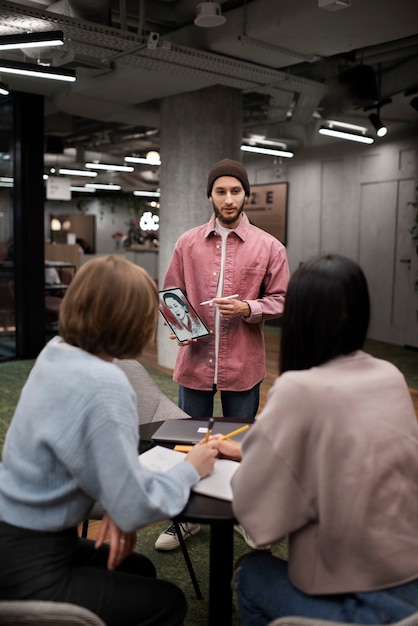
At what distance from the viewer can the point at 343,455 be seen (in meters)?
1.39

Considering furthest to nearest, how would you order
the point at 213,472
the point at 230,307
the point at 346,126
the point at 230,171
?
the point at 346,126 < the point at 230,171 < the point at 230,307 < the point at 213,472

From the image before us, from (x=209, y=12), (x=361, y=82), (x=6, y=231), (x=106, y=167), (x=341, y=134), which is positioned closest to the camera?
(x=209, y=12)

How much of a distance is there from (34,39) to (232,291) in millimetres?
2765

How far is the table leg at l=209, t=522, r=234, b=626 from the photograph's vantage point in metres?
1.85

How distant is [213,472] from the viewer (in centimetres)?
→ 180

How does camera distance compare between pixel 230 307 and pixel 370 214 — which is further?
pixel 370 214

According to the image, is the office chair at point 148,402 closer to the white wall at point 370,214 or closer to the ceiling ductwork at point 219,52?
the ceiling ductwork at point 219,52

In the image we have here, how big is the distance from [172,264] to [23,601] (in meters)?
1.89

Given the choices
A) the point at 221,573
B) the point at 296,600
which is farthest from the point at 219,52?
the point at 296,600

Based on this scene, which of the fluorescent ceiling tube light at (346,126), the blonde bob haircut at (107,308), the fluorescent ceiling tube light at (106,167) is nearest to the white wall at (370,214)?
the fluorescent ceiling tube light at (346,126)

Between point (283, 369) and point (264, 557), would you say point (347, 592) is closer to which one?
point (264, 557)

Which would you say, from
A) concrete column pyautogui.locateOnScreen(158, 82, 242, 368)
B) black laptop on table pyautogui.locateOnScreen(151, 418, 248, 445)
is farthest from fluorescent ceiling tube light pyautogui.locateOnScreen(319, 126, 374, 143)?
black laptop on table pyautogui.locateOnScreen(151, 418, 248, 445)

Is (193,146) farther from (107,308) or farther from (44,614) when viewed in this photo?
(44,614)

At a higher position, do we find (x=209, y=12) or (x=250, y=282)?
(x=209, y=12)
